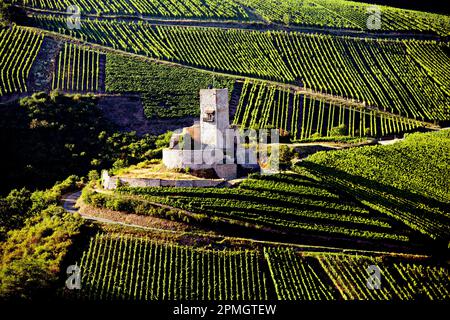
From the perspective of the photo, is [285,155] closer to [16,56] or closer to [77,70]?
[77,70]

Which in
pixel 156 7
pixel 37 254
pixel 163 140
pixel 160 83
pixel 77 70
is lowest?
pixel 37 254

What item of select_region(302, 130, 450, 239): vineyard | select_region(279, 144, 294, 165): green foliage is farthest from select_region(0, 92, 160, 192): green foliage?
select_region(302, 130, 450, 239): vineyard

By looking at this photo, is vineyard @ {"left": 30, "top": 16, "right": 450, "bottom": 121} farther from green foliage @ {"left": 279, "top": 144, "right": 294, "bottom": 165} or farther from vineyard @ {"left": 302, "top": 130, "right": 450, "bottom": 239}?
green foliage @ {"left": 279, "top": 144, "right": 294, "bottom": 165}

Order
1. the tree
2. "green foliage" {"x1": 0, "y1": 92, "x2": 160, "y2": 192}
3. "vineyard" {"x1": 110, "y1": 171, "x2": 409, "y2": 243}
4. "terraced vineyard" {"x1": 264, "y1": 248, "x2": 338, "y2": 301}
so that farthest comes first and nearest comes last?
the tree, "green foliage" {"x1": 0, "y1": 92, "x2": 160, "y2": 192}, "vineyard" {"x1": 110, "y1": 171, "x2": 409, "y2": 243}, "terraced vineyard" {"x1": 264, "y1": 248, "x2": 338, "y2": 301}

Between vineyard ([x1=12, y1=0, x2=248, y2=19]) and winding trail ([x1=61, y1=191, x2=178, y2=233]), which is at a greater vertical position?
vineyard ([x1=12, y1=0, x2=248, y2=19])

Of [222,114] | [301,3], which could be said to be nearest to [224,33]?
[301,3]

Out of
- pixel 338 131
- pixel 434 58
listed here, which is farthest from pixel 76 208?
pixel 434 58

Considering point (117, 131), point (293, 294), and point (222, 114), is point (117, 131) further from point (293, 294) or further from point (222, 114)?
point (293, 294)
